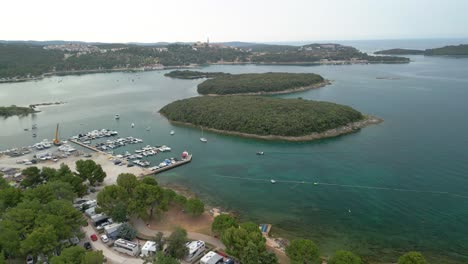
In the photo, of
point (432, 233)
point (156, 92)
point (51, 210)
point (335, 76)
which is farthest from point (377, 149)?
point (335, 76)

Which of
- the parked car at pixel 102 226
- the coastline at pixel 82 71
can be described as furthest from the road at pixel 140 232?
the coastline at pixel 82 71

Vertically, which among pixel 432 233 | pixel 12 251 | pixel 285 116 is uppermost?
pixel 285 116

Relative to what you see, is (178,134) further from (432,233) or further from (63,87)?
(63,87)

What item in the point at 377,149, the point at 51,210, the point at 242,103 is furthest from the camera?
the point at 242,103

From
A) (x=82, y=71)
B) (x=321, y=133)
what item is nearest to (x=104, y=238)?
(x=321, y=133)

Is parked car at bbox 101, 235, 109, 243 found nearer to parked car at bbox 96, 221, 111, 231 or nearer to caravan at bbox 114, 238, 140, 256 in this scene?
caravan at bbox 114, 238, 140, 256

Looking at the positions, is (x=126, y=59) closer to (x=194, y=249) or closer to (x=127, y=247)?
(x=127, y=247)
